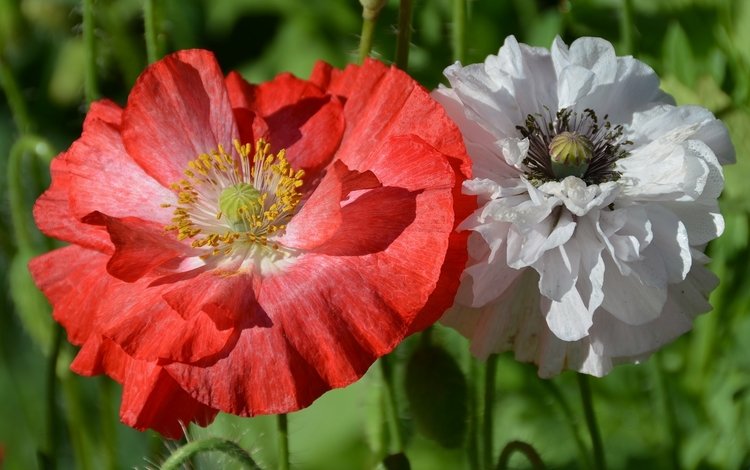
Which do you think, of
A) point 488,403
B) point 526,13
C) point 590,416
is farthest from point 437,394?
point 526,13

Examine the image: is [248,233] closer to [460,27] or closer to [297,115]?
[297,115]

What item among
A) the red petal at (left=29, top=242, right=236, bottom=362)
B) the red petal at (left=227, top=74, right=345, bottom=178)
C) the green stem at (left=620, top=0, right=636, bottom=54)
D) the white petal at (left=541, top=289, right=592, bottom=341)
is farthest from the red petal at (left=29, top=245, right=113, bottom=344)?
the green stem at (left=620, top=0, right=636, bottom=54)

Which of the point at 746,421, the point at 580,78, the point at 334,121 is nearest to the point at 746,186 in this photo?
the point at 746,421

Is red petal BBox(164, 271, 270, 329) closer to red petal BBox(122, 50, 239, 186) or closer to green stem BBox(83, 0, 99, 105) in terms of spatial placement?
red petal BBox(122, 50, 239, 186)

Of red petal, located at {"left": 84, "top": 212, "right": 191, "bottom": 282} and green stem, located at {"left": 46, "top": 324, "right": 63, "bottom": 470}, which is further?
green stem, located at {"left": 46, "top": 324, "right": 63, "bottom": 470}

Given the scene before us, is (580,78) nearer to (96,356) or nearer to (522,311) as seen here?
(522,311)

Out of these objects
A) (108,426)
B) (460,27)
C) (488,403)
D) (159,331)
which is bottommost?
(108,426)
